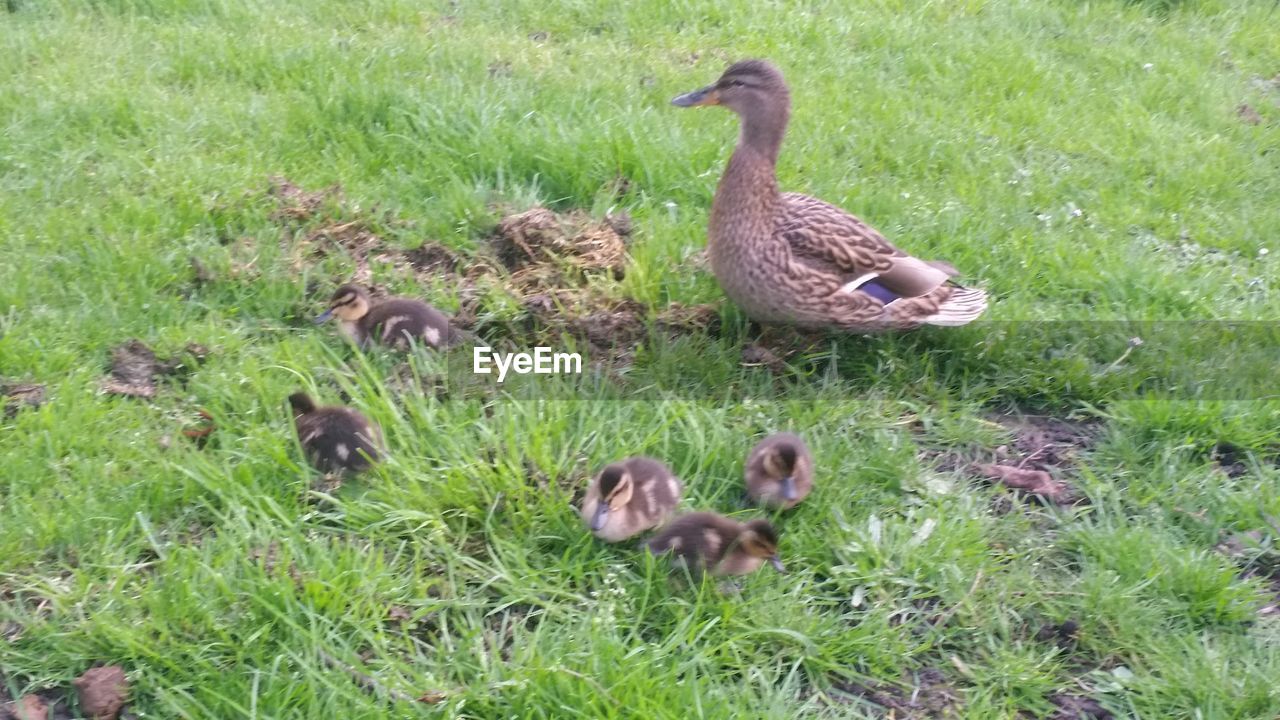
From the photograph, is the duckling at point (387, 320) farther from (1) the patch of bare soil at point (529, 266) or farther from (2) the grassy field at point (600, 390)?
(1) the patch of bare soil at point (529, 266)

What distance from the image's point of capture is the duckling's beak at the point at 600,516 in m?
2.93

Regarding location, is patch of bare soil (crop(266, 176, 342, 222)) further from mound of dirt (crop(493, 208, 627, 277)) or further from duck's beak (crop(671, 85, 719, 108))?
duck's beak (crop(671, 85, 719, 108))

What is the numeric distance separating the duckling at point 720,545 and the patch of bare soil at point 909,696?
37cm

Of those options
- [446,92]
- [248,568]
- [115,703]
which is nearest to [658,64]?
[446,92]

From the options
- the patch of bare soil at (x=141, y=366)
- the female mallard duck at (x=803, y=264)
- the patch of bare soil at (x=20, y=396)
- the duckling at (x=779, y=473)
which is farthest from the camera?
the female mallard duck at (x=803, y=264)

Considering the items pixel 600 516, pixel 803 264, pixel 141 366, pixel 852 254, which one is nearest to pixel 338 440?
pixel 600 516

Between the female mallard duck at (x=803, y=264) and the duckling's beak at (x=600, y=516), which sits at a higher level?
the female mallard duck at (x=803, y=264)

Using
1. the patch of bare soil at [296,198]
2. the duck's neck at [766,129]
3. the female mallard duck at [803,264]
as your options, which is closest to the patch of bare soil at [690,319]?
the female mallard duck at [803,264]

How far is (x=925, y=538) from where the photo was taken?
10.3 feet

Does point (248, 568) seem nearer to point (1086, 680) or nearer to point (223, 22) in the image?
point (1086, 680)

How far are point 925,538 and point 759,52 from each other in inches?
149

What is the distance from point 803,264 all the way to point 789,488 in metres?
0.99

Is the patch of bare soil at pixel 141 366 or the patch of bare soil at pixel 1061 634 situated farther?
the patch of bare soil at pixel 141 366

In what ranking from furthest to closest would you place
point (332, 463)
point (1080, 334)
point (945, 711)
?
point (1080, 334), point (332, 463), point (945, 711)
